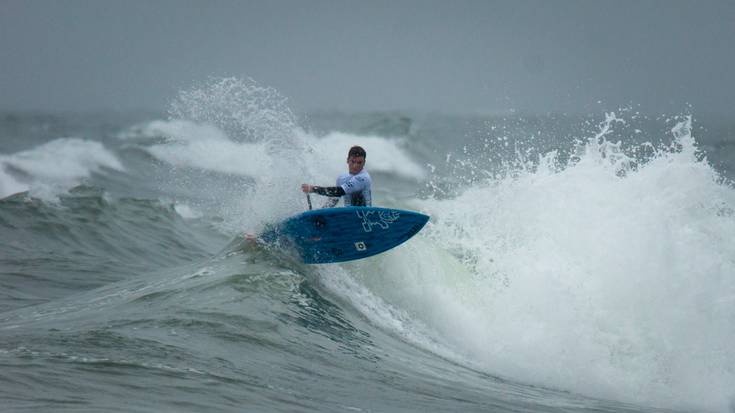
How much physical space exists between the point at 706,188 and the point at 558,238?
79.7 inches

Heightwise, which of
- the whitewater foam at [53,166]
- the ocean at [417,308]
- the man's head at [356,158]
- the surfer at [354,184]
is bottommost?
the ocean at [417,308]

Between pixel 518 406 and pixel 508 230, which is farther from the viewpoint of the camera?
pixel 508 230

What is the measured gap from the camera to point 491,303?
10492 mm

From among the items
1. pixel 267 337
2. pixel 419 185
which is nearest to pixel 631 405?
pixel 267 337

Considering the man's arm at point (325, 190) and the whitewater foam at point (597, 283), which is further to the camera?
the man's arm at point (325, 190)

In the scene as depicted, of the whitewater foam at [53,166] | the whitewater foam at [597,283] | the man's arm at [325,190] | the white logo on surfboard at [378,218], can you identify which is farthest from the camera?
the whitewater foam at [53,166]

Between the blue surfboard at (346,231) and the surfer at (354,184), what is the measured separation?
292 mm

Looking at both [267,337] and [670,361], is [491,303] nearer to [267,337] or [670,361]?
[670,361]

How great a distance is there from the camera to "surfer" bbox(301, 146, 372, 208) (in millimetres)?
10352

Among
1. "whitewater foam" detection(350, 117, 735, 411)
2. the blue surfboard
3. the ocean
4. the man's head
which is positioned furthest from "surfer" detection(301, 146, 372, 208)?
"whitewater foam" detection(350, 117, 735, 411)

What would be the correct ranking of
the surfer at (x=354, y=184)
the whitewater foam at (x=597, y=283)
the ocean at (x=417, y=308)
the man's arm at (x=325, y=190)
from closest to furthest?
the ocean at (x=417, y=308)
the whitewater foam at (x=597, y=283)
the man's arm at (x=325, y=190)
the surfer at (x=354, y=184)

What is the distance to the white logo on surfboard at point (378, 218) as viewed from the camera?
1023 centimetres

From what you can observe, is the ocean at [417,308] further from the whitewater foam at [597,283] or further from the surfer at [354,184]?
the surfer at [354,184]

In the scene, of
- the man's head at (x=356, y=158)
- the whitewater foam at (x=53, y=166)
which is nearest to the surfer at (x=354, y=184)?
the man's head at (x=356, y=158)
